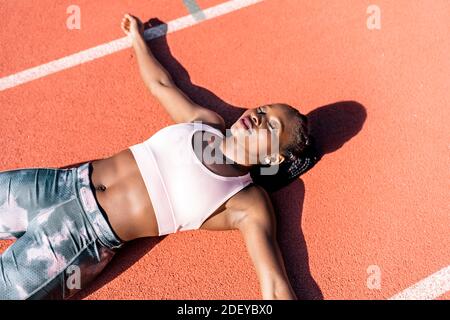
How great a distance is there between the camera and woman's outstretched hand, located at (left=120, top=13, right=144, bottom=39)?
415 cm

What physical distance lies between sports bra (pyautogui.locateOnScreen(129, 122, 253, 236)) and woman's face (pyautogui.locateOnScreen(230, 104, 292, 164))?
9.9 inches

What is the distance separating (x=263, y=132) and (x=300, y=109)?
977 mm

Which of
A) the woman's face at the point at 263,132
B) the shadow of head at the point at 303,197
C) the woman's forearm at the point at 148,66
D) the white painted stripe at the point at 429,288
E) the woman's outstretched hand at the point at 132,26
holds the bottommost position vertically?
the white painted stripe at the point at 429,288

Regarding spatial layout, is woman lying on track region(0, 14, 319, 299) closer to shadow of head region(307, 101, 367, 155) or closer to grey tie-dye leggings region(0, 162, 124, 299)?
grey tie-dye leggings region(0, 162, 124, 299)

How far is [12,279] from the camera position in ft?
10.0

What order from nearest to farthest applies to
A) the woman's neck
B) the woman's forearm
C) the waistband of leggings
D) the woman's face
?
the waistband of leggings, the woman's face, the woman's neck, the woman's forearm

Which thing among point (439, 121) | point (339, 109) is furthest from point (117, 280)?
point (439, 121)

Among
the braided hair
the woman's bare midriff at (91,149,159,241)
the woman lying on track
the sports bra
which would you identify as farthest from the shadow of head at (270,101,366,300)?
the woman's bare midriff at (91,149,159,241)

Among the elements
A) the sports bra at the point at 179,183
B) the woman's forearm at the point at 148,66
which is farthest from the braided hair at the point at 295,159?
the woman's forearm at the point at 148,66

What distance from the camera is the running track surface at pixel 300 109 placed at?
11.8 ft

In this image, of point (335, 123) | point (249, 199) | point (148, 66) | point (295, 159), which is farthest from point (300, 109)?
point (148, 66)

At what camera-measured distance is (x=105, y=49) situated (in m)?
4.29

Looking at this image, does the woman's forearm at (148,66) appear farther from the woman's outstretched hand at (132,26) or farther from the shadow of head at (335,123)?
the shadow of head at (335,123)

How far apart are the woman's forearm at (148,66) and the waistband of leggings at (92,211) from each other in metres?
1.09
